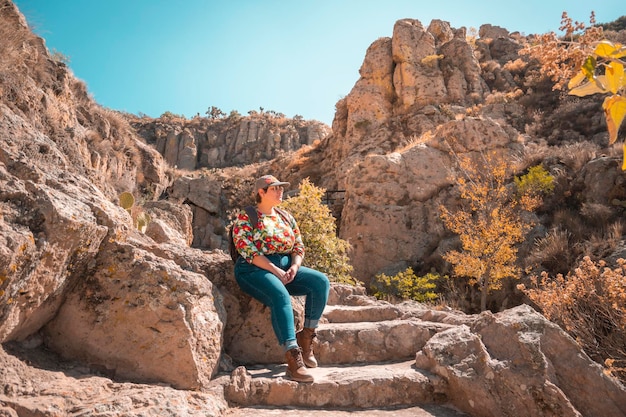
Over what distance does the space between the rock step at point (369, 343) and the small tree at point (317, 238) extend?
4.22 metres

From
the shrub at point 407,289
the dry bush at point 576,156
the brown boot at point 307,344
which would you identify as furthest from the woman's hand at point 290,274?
the dry bush at point 576,156

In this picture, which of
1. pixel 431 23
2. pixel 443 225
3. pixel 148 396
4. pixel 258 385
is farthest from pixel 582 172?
pixel 431 23

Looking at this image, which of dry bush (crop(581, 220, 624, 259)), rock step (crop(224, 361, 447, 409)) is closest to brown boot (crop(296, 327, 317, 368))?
→ rock step (crop(224, 361, 447, 409))

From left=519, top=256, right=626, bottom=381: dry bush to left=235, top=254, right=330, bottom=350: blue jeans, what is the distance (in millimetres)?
2599

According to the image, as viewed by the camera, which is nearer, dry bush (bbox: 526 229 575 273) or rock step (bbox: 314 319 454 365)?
rock step (bbox: 314 319 454 365)

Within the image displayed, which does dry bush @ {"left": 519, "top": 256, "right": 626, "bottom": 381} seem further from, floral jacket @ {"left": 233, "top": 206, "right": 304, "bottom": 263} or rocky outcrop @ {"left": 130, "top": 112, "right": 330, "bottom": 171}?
rocky outcrop @ {"left": 130, "top": 112, "right": 330, "bottom": 171}

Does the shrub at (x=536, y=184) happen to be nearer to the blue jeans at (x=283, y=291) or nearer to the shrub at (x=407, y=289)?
the shrub at (x=407, y=289)

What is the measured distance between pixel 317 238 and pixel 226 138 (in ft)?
151

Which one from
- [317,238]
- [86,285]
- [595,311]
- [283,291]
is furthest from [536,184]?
[86,285]

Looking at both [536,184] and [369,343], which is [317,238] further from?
[536,184]

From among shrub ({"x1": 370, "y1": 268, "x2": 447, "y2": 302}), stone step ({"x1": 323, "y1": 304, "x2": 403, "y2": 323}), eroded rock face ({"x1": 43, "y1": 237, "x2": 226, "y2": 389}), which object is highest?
eroded rock face ({"x1": 43, "y1": 237, "x2": 226, "y2": 389})

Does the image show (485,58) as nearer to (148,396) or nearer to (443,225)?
(443,225)

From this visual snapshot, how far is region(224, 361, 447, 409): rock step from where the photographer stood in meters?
2.85

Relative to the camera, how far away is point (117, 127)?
41.9 feet
